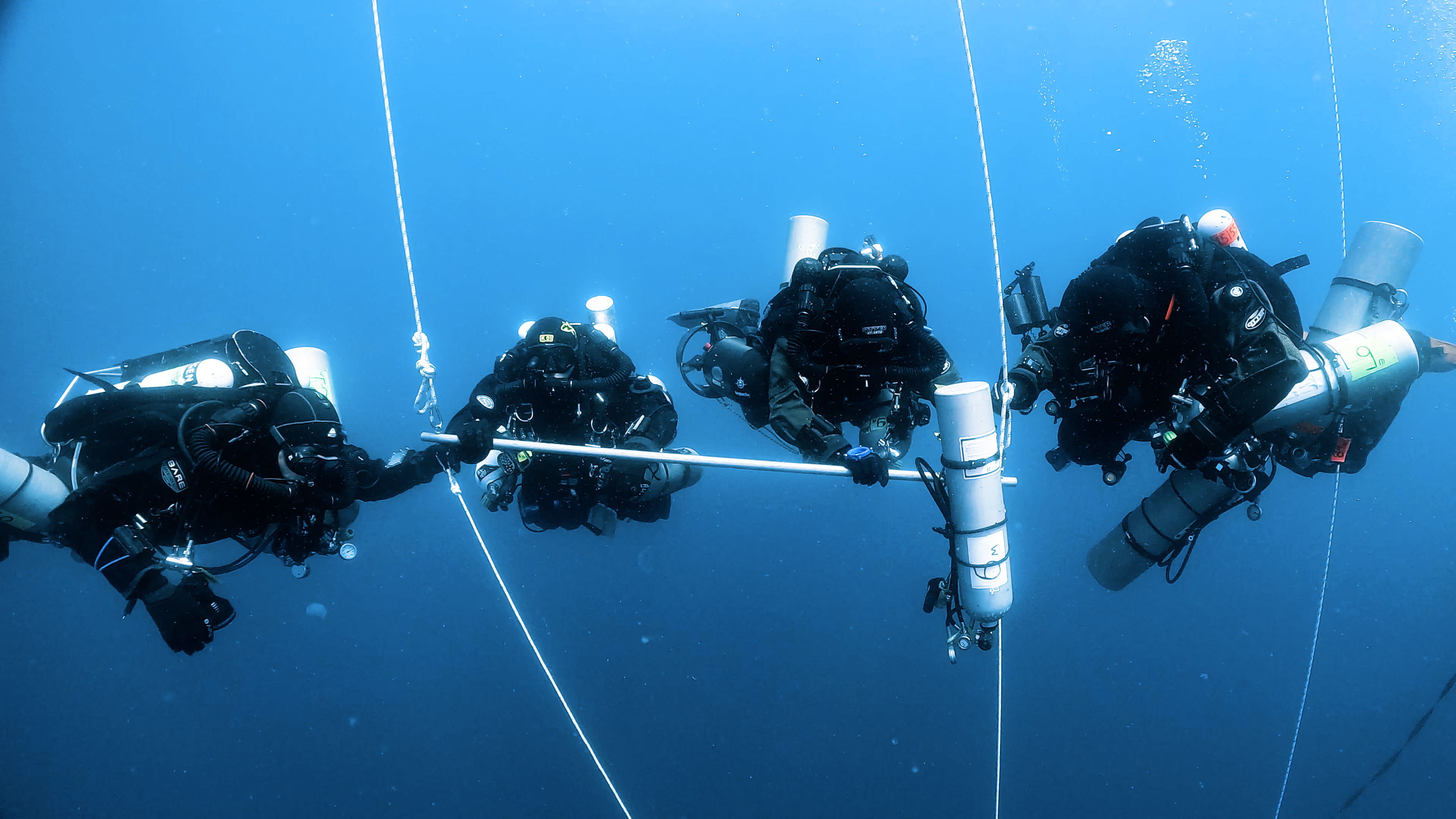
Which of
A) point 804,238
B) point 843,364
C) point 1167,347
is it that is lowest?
point 1167,347

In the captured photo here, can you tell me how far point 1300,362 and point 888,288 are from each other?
2.59m

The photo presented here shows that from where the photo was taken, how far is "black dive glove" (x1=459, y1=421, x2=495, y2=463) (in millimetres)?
3803

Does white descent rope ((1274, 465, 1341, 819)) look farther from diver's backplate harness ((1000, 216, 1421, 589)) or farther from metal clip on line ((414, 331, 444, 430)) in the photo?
metal clip on line ((414, 331, 444, 430))

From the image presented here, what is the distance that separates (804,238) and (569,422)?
2994mm

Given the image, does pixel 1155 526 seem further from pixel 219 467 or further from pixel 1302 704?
pixel 1302 704

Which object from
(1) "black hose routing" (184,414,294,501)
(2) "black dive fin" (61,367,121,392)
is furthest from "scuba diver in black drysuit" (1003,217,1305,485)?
(2) "black dive fin" (61,367,121,392)

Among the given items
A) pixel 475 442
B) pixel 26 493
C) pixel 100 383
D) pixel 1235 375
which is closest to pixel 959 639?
pixel 1235 375

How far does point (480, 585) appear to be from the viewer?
14.5 meters

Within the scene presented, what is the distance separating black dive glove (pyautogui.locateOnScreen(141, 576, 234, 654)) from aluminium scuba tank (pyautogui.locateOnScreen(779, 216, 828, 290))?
200 inches

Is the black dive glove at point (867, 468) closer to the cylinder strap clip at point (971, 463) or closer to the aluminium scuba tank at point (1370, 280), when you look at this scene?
the cylinder strap clip at point (971, 463)

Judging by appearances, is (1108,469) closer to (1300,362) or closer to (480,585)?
(1300,362)

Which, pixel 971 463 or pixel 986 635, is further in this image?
pixel 986 635

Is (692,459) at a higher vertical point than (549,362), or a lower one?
lower

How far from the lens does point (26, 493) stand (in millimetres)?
3600
